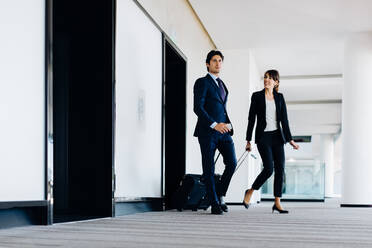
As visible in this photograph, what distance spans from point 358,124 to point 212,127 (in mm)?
4522

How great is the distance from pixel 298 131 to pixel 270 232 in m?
18.8

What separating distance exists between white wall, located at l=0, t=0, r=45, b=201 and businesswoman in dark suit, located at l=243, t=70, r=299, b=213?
2420 millimetres

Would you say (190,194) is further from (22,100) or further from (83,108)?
(22,100)

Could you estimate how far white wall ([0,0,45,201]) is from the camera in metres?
2.29

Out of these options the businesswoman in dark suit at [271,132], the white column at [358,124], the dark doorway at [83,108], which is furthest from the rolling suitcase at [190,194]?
the white column at [358,124]

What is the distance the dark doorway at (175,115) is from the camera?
18.9 ft

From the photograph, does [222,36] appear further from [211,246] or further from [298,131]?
[298,131]

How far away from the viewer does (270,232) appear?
238cm

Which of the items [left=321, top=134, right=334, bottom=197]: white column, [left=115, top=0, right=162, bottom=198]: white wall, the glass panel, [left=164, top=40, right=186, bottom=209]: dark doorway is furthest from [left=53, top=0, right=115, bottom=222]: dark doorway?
[left=321, top=134, right=334, bottom=197]: white column

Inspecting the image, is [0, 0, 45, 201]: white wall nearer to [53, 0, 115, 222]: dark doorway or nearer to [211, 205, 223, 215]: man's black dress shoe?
[53, 0, 115, 222]: dark doorway

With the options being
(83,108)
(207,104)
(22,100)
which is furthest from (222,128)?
(22,100)

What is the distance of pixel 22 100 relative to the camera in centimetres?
242

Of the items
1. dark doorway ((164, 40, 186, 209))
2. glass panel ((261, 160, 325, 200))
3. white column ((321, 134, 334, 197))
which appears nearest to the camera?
dark doorway ((164, 40, 186, 209))

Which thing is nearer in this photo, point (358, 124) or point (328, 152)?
point (358, 124)
